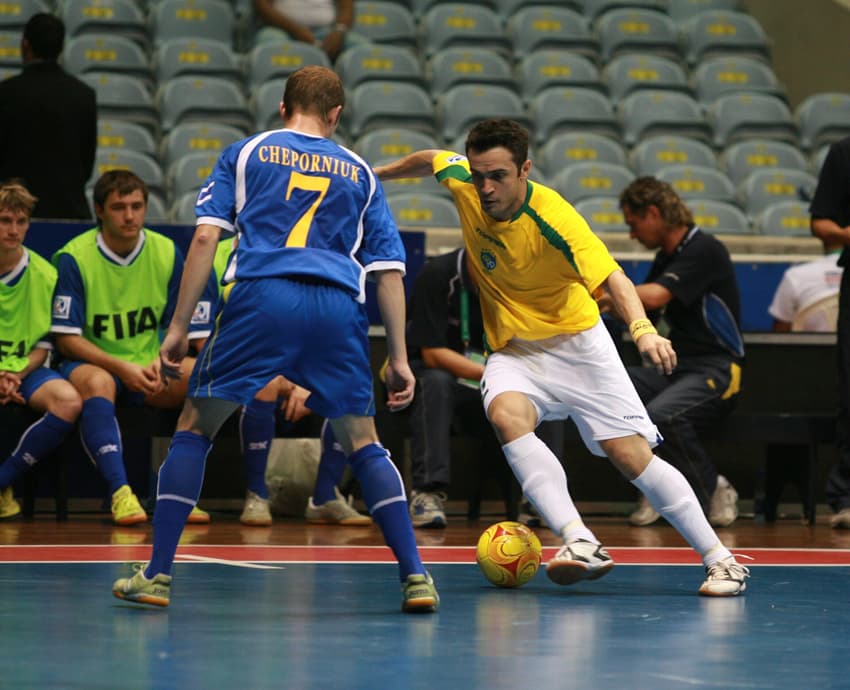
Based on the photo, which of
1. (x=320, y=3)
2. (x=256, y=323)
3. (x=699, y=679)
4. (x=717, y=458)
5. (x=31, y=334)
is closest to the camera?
(x=699, y=679)

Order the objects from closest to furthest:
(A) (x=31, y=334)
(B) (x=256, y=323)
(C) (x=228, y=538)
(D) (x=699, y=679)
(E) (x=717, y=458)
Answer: (D) (x=699, y=679) < (B) (x=256, y=323) < (C) (x=228, y=538) < (A) (x=31, y=334) < (E) (x=717, y=458)

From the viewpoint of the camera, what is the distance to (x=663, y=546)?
6930 mm

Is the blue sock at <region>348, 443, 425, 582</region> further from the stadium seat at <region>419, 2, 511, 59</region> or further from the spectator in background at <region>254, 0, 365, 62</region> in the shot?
the stadium seat at <region>419, 2, 511, 59</region>

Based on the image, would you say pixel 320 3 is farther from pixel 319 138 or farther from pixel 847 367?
pixel 319 138

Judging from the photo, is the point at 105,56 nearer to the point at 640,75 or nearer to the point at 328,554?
the point at 640,75

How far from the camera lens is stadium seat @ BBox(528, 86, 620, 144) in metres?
12.5

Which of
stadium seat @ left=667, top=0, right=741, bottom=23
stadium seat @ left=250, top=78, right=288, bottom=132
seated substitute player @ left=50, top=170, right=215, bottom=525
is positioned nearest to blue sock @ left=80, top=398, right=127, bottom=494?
seated substitute player @ left=50, top=170, right=215, bottom=525

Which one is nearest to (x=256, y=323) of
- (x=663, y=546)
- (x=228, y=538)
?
(x=228, y=538)

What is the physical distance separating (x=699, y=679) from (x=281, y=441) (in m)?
5.22

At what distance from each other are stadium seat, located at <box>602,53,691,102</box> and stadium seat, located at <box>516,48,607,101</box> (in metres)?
0.15

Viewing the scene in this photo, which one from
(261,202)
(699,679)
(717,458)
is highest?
(261,202)

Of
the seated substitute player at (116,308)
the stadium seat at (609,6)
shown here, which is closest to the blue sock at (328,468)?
the seated substitute player at (116,308)

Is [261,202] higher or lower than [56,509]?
higher

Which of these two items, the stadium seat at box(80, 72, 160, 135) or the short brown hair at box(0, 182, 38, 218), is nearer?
the short brown hair at box(0, 182, 38, 218)
